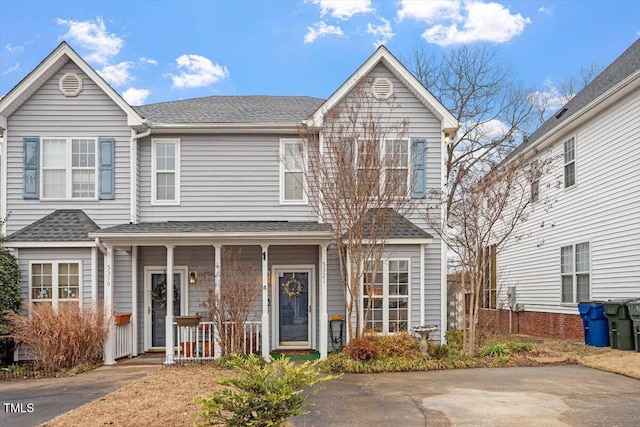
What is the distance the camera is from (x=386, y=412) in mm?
8523

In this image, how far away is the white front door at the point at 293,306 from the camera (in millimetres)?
15539


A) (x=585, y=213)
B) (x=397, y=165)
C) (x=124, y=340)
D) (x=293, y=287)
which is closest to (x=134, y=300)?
(x=124, y=340)

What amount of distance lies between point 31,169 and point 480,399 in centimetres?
1166

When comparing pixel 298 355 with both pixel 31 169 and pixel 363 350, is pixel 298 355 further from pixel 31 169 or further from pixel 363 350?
pixel 31 169

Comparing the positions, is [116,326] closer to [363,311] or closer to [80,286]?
[80,286]

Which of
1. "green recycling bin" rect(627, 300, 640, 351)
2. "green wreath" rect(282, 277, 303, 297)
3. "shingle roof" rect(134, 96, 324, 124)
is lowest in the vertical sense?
"green recycling bin" rect(627, 300, 640, 351)

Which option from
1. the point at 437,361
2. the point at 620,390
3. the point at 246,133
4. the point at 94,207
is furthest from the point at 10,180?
the point at 620,390

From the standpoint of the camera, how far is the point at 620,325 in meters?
14.0

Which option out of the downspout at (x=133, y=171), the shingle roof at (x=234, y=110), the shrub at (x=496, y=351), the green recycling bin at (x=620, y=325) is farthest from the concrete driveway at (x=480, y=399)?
the shingle roof at (x=234, y=110)

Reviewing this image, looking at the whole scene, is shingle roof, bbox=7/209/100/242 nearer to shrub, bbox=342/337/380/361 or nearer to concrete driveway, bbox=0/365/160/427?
concrete driveway, bbox=0/365/160/427

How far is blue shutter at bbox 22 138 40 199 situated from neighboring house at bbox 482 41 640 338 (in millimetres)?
12871

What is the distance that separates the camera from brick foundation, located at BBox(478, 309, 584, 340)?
17.6 meters

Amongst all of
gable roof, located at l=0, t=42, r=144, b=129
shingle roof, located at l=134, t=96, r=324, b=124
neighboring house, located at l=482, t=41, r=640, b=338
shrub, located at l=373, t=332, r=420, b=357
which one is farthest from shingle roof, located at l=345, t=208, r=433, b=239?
gable roof, located at l=0, t=42, r=144, b=129

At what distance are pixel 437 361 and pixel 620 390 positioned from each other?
3.68 metres
